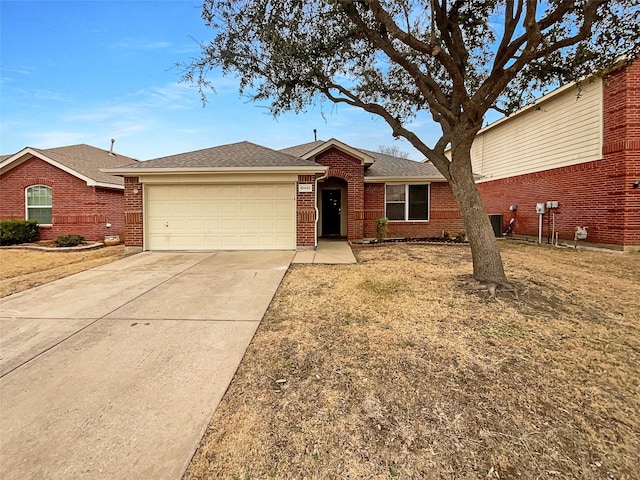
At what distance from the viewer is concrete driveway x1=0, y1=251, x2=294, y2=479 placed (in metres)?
2.13

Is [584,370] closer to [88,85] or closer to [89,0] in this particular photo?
[89,0]

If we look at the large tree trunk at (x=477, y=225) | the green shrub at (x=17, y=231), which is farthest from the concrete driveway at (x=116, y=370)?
the green shrub at (x=17, y=231)

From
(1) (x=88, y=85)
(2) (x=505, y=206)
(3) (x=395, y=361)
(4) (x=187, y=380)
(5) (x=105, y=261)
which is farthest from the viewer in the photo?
(2) (x=505, y=206)

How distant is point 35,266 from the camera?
8797mm

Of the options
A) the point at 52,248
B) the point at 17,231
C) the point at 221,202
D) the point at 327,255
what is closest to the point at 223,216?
the point at 221,202

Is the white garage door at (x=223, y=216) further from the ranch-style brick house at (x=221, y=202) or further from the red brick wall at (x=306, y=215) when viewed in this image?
the red brick wall at (x=306, y=215)

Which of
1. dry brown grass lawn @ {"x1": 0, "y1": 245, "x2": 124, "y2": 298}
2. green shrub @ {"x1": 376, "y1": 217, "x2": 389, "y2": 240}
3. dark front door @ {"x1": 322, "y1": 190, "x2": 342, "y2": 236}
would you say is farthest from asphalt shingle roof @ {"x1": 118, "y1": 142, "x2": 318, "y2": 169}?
dark front door @ {"x1": 322, "y1": 190, "x2": 342, "y2": 236}

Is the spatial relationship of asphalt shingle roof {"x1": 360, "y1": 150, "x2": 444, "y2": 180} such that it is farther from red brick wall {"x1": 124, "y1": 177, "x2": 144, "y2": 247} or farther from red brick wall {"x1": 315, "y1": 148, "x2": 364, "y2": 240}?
red brick wall {"x1": 124, "y1": 177, "x2": 144, "y2": 247}

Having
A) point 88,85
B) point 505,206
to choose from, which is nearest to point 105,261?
point 88,85

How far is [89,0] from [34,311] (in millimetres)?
7416

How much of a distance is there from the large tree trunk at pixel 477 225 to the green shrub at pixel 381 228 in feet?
21.1

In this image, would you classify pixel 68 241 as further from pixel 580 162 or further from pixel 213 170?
pixel 580 162

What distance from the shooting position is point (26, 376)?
3062mm

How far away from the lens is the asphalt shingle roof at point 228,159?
9.86m
